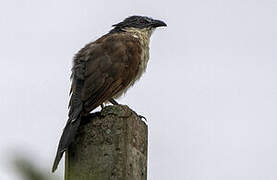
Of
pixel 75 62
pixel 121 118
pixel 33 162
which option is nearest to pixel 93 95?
pixel 75 62

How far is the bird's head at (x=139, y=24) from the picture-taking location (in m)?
7.16

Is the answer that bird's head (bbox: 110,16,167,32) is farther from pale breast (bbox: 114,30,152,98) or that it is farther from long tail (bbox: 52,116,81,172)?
long tail (bbox: 52,116,81,172)

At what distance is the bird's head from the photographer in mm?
7163

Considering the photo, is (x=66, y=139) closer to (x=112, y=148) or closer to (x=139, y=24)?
(x=112, y=148)

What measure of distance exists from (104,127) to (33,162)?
5.83 ft

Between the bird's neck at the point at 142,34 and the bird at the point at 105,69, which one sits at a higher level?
the bird's neck at the point at 142,34

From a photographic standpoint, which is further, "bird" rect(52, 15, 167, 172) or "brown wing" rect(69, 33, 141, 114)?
"brown wing" rect(69, 33, 141, 114)

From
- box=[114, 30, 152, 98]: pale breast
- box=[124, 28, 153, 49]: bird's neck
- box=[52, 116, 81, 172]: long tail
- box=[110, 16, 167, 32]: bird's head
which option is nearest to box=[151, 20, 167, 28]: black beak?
box=[110, 16, 167, 32]: bird's head

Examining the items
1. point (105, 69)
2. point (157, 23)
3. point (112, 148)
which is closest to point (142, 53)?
point (105, 69)

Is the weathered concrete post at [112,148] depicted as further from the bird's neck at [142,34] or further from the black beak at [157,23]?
the black beak at [157,23]

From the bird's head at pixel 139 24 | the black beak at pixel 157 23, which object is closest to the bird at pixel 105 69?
the bird's head at pixel 139 24

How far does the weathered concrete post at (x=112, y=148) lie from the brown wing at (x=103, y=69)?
124 cm

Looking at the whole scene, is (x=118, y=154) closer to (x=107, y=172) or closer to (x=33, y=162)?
(x=107, y=172)

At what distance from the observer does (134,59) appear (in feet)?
19.1
